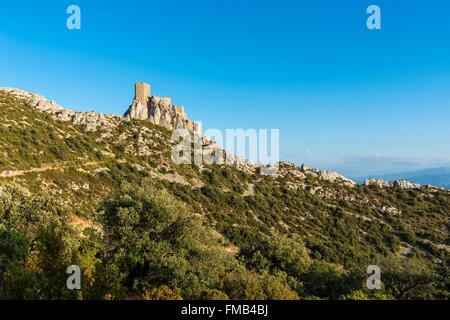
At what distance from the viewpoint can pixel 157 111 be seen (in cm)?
10700

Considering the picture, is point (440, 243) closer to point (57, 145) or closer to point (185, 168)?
point (185, 168)

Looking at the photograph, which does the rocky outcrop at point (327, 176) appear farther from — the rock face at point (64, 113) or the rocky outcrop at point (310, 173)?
the rock face at point (64, 113)

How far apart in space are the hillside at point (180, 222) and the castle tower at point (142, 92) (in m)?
14.8

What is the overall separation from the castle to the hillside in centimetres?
592

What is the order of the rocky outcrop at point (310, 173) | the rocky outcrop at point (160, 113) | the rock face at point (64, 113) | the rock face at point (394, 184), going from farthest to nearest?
the rocky outcrop at point (160, 113)
the rock face at point (394, 184)
the rocky outcrop at point (310, 173)
the rock face at point (64, 113)

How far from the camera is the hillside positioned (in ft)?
69.2

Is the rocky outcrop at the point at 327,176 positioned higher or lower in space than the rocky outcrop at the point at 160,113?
lower

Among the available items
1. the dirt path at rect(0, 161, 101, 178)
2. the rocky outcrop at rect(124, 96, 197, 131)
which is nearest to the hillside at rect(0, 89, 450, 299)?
the dirt path at rect(0, 161, 101, 178)

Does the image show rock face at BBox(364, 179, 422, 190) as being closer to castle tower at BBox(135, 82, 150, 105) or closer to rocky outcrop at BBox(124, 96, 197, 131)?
rocky outcrop at BBox(124, 96, 197, 131)

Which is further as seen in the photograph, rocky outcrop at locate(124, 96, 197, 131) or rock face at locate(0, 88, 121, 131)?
rocky outcrop at locate(124, 96, 197, 131)

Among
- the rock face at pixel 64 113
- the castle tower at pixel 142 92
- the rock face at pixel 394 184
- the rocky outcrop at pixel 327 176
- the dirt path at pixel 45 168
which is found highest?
the castle tower at pixel 142 92

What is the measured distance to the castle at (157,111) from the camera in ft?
345

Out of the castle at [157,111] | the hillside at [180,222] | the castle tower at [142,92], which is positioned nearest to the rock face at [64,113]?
the hillside at [180,222]
